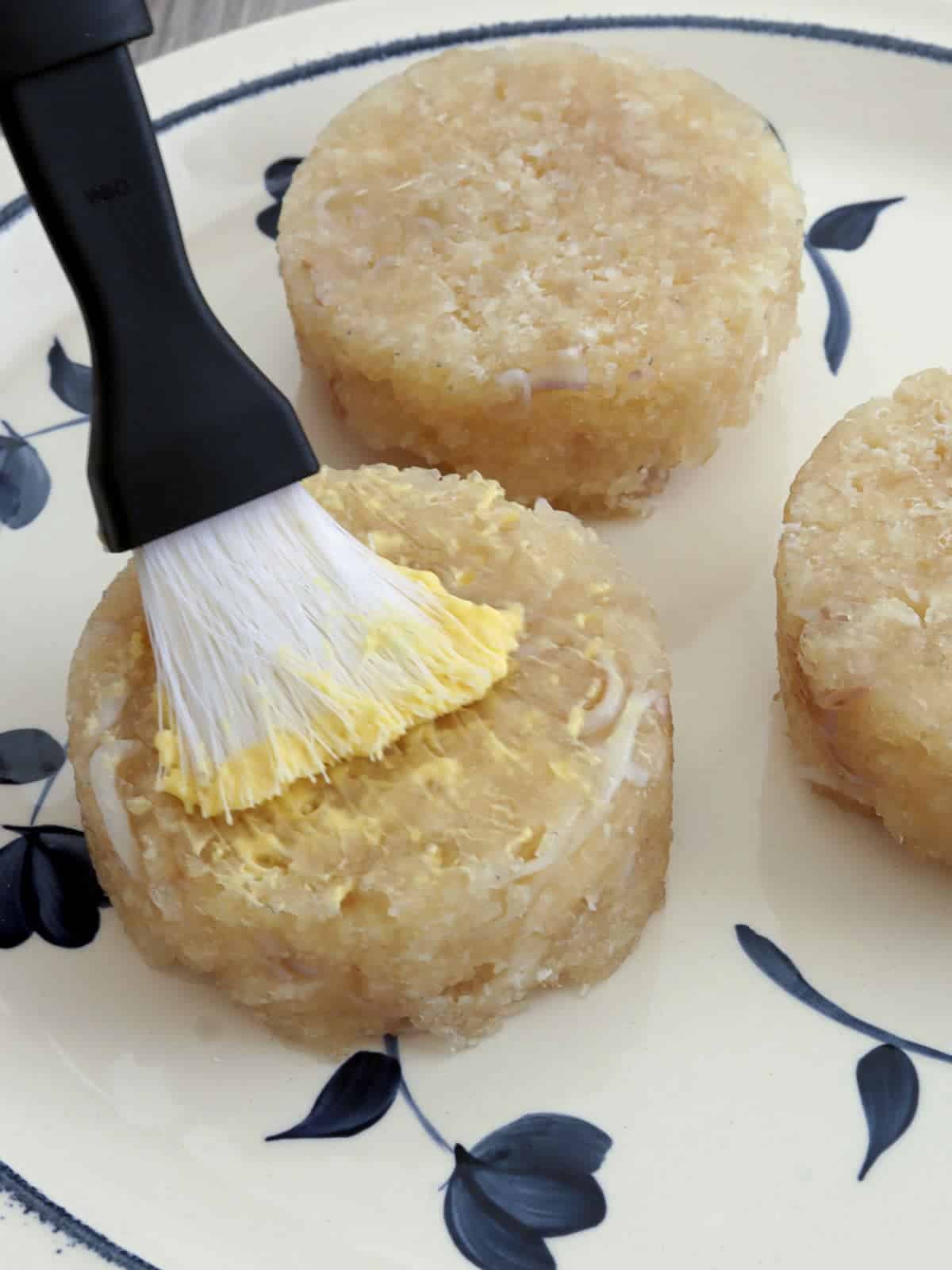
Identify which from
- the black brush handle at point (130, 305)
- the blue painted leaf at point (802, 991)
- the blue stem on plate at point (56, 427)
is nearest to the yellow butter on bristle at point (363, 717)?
the black brush handle at point (130, 305)

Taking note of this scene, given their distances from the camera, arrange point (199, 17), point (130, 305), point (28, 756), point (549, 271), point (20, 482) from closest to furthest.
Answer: point (130, 305) < point (28, 756) < point (549, 271) < point (20, 482) < point (199, 17)

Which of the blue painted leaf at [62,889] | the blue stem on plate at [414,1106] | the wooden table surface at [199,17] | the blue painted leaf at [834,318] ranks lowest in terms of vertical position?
the blue stem on plate at [414,1106]

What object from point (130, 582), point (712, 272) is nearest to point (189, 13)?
point (712, 272)

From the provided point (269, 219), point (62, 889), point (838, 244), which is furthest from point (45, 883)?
point (838, 244)

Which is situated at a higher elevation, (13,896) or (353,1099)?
(13,896)

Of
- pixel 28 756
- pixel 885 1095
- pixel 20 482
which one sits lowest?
pixel 885 1095

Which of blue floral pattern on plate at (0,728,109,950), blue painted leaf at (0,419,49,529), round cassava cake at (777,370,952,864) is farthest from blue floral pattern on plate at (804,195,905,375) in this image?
blue floral pattern on plate at (0,728,109,950)

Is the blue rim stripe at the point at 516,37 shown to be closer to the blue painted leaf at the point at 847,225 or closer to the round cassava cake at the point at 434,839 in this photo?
the blue painted leaf at the point at 847,225

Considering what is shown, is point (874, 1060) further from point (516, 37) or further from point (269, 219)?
point (516, 37)
